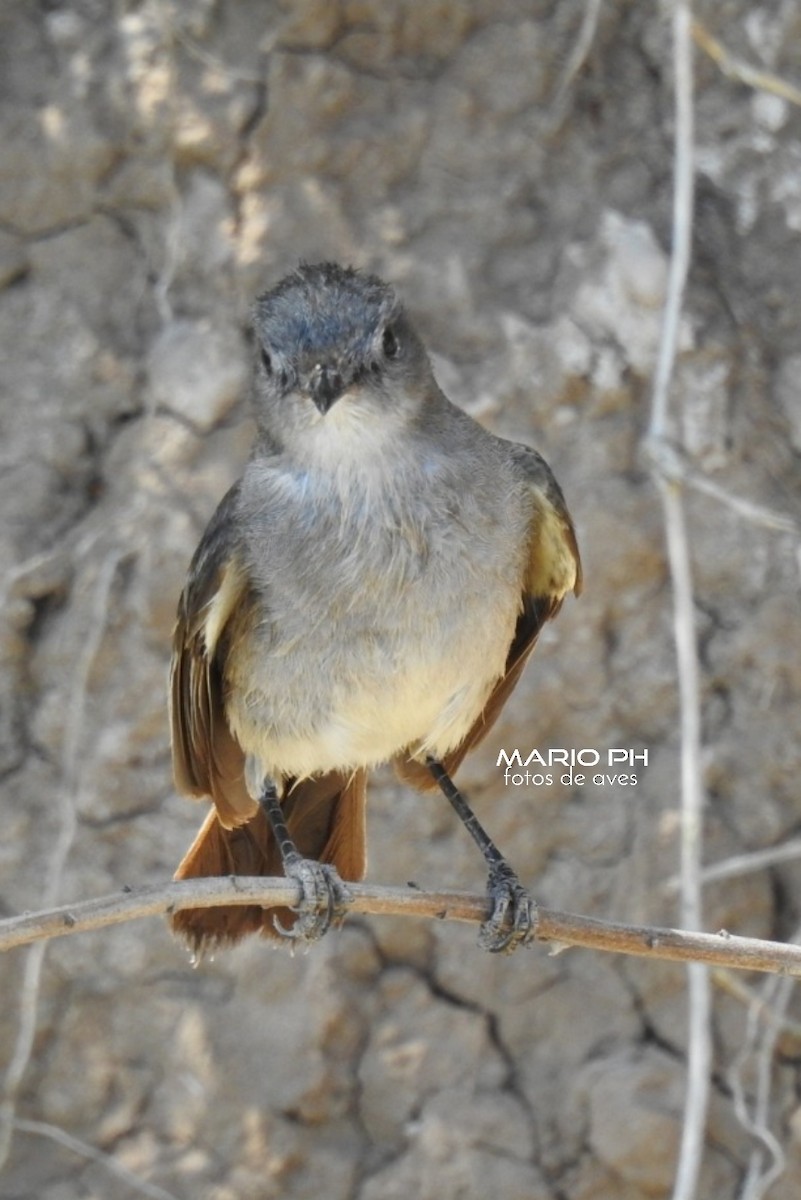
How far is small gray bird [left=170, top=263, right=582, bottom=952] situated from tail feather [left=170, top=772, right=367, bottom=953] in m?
0.06

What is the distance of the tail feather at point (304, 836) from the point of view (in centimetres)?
404

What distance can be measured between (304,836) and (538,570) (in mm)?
860

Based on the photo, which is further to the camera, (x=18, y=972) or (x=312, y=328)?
(x=18, y=972)

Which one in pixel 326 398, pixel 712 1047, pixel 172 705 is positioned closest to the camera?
pixel 326 398

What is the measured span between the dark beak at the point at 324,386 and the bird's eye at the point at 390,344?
18 cm

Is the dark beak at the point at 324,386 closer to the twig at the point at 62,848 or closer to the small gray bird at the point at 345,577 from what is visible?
the small gray bird at the point at 345,577

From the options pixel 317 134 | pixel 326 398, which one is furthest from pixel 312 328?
pixel 317 134

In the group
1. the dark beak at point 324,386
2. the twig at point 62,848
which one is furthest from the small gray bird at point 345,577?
the twig at point 62,848

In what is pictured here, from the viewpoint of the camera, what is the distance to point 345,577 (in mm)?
3576

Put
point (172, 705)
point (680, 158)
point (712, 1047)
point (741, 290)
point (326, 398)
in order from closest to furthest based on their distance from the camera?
point (326, 398), point (172, 705), point (680, 158), point (712, 1047), point (741, 290)

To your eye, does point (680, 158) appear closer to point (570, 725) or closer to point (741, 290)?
point (741, 290)

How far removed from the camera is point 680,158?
Result: 15.1ft

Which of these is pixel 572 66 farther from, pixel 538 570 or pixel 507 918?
pixel 507 918

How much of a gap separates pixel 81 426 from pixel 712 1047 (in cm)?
254
